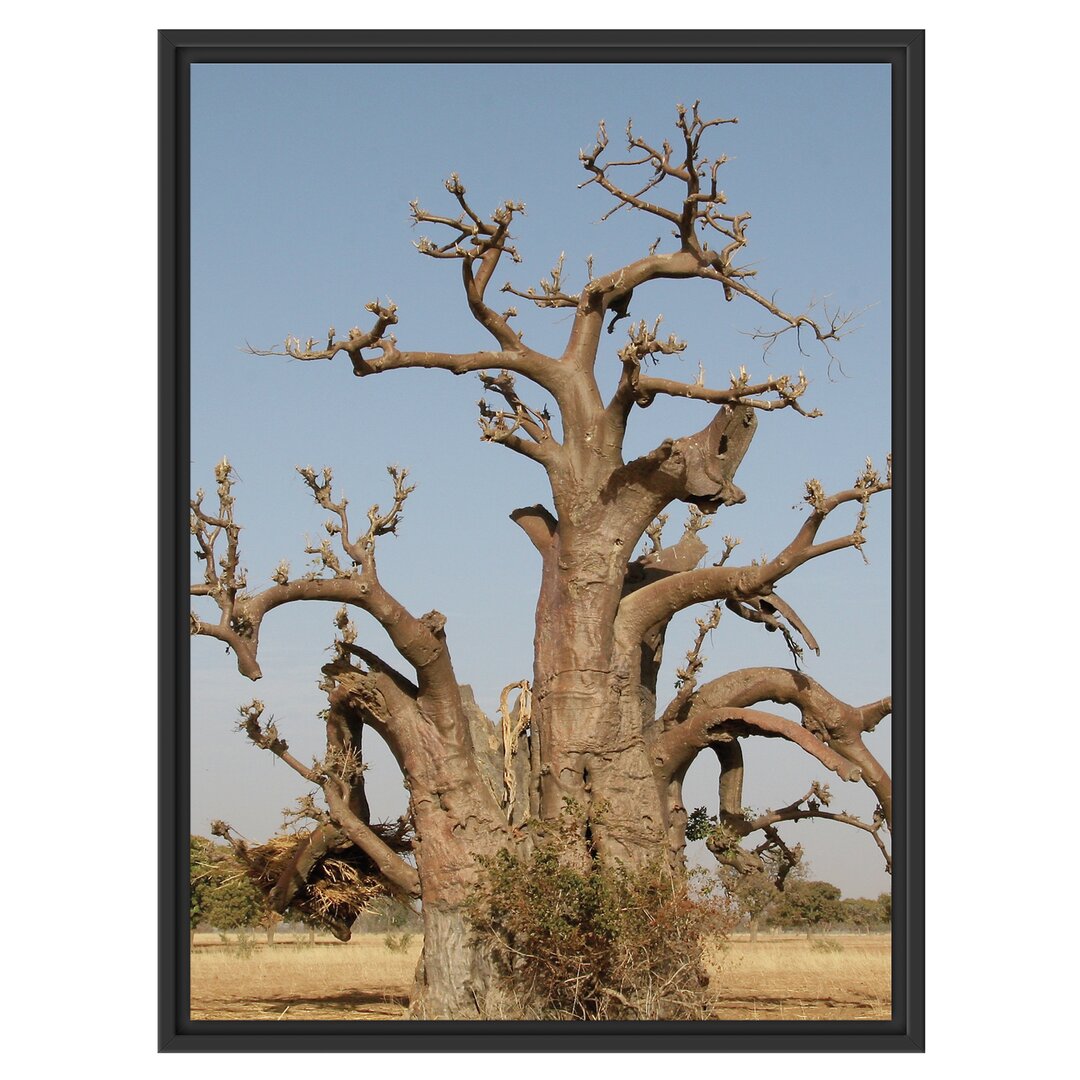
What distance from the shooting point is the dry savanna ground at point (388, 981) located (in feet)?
A: 56.2

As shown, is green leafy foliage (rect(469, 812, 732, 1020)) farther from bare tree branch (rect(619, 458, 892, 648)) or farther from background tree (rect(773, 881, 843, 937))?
background tree (rect(773, 881, 843, 937))

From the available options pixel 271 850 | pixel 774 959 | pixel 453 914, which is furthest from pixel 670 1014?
pixel 774 959

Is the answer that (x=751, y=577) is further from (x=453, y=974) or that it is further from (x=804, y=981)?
(x=804, y=981)

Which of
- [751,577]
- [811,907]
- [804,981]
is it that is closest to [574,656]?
[751,577]

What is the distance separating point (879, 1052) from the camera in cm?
1109

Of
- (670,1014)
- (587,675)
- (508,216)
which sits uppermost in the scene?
(508,216)

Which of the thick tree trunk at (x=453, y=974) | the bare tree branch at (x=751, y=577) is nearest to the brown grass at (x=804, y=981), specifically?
the thick tree trunk at (x=453, y=974)

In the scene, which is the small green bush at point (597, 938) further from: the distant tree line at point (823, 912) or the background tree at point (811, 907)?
the background tree at point (811, 907)

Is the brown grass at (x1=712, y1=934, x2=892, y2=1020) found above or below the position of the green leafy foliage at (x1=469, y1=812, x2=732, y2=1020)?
below

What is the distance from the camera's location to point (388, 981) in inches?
906

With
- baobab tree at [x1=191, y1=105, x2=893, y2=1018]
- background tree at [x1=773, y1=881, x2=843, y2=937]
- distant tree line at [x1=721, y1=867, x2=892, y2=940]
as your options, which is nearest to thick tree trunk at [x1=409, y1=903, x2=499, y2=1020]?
baobab tree at [x1=191, y1=105, x2=893, y2=1018]

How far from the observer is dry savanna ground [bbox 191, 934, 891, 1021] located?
56.2 ft

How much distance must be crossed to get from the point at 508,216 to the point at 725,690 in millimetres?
5096
